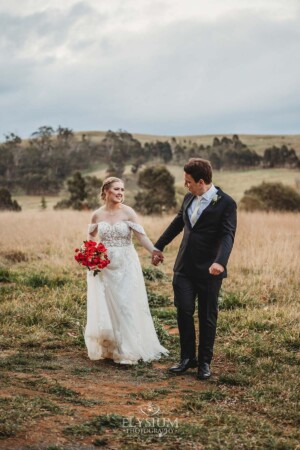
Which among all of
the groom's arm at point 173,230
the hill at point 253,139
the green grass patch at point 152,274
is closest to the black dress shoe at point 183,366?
the groom's arm at point 173,230

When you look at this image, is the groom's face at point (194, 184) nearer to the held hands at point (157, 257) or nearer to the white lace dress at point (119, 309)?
the held hands at point (157, 257)

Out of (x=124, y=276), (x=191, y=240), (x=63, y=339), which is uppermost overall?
(x=191, y=240)

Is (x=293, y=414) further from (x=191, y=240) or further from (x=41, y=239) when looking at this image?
(x=41, y=239)

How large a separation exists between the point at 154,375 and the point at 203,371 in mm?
572

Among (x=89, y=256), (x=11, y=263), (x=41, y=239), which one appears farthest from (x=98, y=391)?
(x=41, y=239)

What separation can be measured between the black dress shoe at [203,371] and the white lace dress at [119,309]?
97cm

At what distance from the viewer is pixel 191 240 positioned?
614 centimetres

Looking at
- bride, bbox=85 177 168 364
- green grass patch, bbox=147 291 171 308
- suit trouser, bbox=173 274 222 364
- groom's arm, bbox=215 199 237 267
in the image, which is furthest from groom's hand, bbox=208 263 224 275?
green grass patch, bbox=147 291 171 308

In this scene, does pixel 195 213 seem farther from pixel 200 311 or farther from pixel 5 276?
pixel 5 276

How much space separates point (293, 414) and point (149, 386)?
1593 millimetres

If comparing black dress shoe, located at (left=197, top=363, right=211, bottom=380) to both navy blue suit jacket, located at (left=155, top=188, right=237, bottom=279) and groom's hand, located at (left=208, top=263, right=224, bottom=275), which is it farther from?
groom's hand, located at (left=208, top=263, right=224, bottom=275)

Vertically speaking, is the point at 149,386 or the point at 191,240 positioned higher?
the point at 191,240

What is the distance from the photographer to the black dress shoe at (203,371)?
613 cm

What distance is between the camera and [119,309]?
706cm
